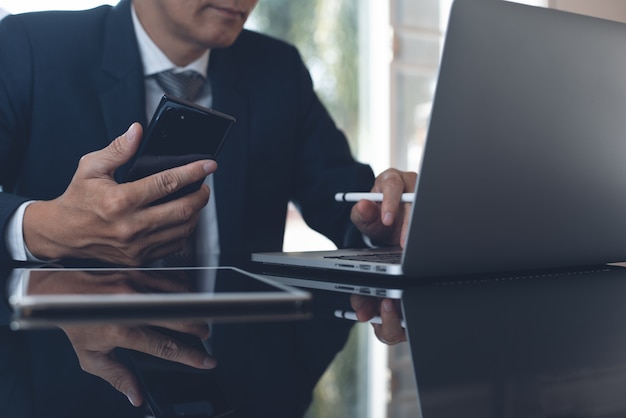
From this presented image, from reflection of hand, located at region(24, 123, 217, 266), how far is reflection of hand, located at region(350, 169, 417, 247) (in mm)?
272

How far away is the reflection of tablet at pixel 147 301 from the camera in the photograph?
0.37 meters

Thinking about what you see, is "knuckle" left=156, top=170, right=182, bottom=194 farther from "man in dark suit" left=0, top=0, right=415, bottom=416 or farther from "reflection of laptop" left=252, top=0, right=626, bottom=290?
"reflection of laptop" left=252, top=0, right=626, bottom=290

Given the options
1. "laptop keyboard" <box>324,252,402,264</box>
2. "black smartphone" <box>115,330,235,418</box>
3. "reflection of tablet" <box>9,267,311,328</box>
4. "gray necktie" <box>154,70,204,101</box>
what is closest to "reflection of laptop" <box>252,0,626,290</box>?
"laptop keyboard" <box>324,252,402,264</box>

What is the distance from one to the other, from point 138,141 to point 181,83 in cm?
60

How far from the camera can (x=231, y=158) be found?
132 centimetres

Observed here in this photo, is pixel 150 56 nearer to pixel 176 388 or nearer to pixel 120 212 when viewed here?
pixel 120 212

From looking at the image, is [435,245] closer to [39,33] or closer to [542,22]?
[542,22]

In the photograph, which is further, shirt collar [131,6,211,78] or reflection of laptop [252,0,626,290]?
shirt collar [131,6,211,78]

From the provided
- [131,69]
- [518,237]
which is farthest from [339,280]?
[131,69]

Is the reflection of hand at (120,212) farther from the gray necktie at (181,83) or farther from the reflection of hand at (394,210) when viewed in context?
the gray necktie at (181,83)

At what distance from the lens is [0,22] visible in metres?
1.26

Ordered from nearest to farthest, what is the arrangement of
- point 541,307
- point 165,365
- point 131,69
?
point 165,365 → point 541,307 → point 131,69

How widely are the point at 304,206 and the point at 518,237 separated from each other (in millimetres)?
863

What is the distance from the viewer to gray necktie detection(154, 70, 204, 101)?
51.4 inches
